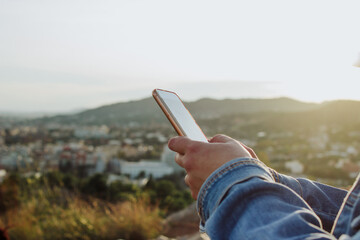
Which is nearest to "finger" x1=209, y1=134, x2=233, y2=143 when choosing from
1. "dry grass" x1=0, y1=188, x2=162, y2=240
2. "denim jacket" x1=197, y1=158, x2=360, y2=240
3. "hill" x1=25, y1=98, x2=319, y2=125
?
"denim jacket" x1=197, y1=158, x2=360, y2=240

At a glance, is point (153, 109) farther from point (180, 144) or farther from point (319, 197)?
point (180, 144)

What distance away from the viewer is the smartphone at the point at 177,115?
3.35 feet

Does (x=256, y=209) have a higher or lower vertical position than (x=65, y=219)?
higher

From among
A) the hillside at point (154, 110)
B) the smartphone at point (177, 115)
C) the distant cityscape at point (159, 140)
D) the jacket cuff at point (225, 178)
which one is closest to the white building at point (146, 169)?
the distant cityscape at point (159, 140)

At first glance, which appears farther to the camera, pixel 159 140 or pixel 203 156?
pixel 159 140

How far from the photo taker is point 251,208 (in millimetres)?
565

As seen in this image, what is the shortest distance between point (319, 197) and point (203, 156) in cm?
49

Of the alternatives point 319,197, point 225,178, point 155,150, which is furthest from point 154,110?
point 225,178

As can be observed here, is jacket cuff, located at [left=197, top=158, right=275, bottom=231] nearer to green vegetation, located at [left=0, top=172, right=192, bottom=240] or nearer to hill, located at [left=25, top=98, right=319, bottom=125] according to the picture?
green vegetation, located at [left=0, top=172, right=192, bottom=240]

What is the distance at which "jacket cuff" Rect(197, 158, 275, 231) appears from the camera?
2.01 ft

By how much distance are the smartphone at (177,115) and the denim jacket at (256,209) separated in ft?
1.18

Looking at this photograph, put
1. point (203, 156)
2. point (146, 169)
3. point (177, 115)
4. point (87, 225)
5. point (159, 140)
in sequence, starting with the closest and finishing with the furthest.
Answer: point (203, 156) < point (177, 115) < point (87, 225) < point (146, 169) < point (159, 140)

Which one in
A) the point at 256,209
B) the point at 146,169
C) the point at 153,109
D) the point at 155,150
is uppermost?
the point at 256,209

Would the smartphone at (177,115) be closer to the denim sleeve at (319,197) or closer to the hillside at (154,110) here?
the denim sleeve at (319,197)
